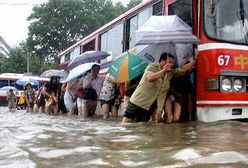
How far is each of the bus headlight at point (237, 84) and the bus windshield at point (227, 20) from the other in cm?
58

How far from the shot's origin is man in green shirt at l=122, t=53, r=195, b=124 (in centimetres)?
641

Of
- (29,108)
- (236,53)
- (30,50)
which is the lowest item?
(29,108)

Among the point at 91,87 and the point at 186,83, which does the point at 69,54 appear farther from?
the point at 186,83

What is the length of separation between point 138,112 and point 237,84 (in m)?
1.54

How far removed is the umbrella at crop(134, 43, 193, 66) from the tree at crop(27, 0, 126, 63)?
29976 millimetres

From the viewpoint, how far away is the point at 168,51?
6805 millimetres

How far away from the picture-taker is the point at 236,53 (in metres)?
6.37

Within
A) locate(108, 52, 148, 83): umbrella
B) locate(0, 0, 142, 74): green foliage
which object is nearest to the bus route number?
locate(108, 52, 148, 83): umbrella

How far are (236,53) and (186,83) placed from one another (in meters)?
0.91

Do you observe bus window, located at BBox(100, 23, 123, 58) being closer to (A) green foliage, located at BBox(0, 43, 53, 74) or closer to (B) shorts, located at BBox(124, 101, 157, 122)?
(B) shorts, located at BBox(124, 101, 157, 122)

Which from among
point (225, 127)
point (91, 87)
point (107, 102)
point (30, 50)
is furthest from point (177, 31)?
point (30, 50)

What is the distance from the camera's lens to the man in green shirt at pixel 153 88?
6.41 m

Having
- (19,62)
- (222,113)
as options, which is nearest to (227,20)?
(222,113)

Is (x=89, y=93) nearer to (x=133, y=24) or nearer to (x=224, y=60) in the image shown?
(x=133, y=24)
